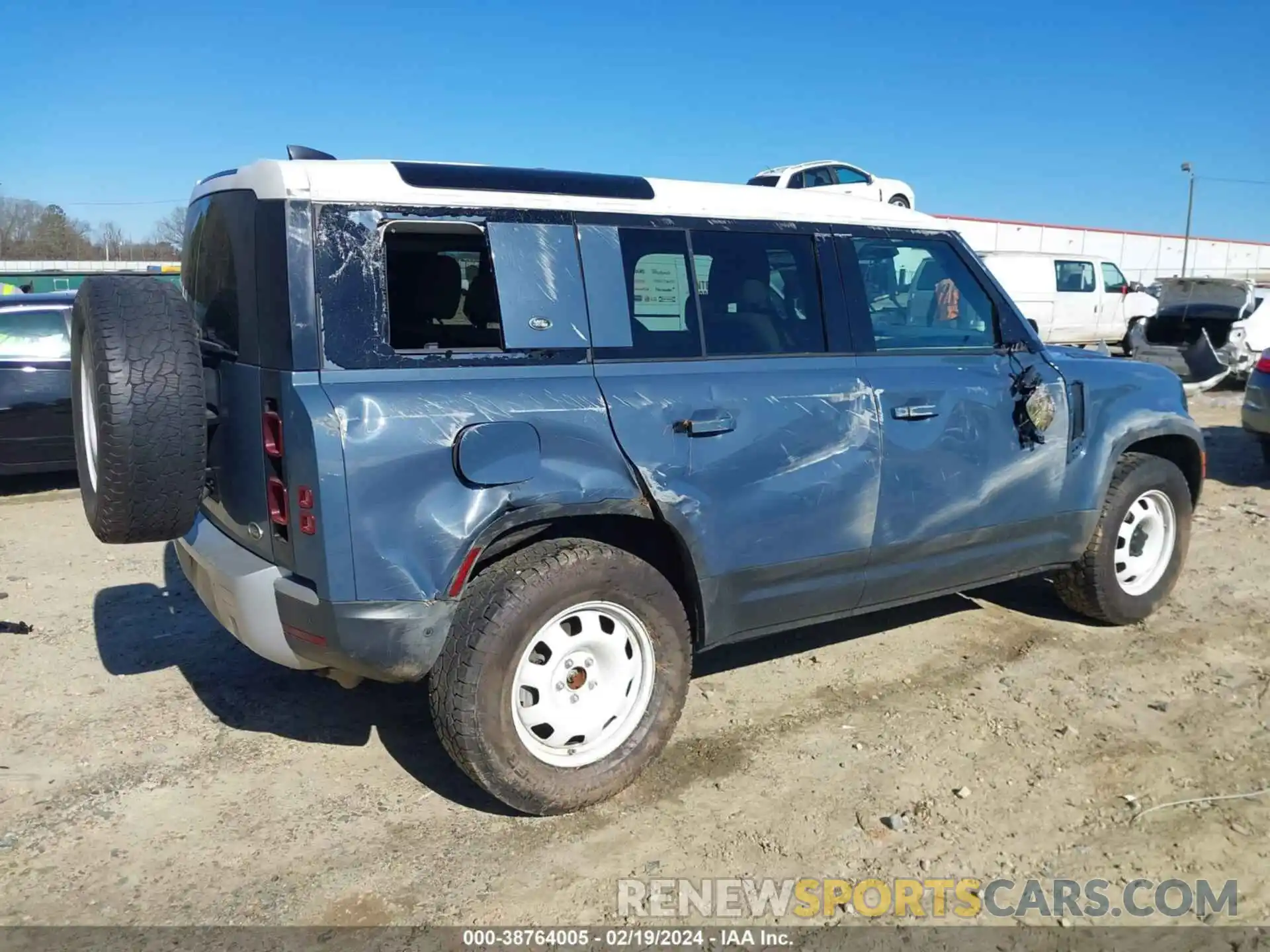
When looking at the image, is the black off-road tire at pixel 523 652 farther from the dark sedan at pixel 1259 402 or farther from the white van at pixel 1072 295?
the white van at pixel 1072 295

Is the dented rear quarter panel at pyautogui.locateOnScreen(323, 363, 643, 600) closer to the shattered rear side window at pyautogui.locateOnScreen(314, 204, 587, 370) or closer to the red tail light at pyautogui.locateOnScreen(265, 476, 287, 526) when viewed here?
the shattered rear side window at pyautogui.locateOnScreen(314, 204, 587, 370)

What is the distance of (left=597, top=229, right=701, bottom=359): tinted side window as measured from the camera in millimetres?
3414

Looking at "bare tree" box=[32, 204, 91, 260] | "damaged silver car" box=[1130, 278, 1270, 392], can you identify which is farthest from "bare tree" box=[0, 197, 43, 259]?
"damaged silver car" box=[1130, 278, 1270, 392]

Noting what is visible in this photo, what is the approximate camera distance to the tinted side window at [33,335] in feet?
26.2

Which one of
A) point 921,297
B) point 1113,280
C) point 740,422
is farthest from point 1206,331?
point 740,422

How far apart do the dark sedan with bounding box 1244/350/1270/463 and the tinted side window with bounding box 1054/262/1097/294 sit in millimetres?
11273

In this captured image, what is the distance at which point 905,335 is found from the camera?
4105mm

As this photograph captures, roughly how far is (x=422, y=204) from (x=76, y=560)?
4532mm

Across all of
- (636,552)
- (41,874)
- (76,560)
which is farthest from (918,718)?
(76,560)

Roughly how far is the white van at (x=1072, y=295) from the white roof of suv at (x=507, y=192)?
50.1 ft

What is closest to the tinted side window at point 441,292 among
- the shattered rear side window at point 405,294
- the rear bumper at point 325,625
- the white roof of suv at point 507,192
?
the shattered rear side window at point 405,294

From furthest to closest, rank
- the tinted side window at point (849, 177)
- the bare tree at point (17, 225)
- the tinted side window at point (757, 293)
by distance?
the bare tree at point (17, 225)
the tinted side window at point (849, 177)
the tinted side window at point (757, 293)

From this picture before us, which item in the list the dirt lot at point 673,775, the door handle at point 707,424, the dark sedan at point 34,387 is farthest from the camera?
the dark sedan at point 34,387

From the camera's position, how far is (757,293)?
3.73m
